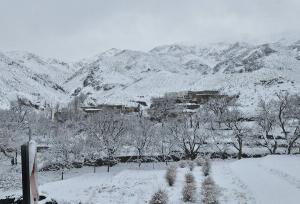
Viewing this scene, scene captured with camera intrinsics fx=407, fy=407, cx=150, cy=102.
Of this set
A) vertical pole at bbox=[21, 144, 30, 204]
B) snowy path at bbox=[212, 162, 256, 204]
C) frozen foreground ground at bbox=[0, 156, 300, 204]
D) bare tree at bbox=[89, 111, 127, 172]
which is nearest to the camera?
vertical pole at bbox=[21, 144, 30, 204]

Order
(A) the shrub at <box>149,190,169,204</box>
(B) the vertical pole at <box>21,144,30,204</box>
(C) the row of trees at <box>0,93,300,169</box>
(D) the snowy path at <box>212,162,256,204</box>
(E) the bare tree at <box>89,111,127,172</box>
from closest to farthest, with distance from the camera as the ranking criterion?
(B) the vertical pole at <box>21,144,30,204</box>, (A) the shrub at <box>149,190,169,204</box>, (D) the snowy path at <box>212,162,256,204</box>, (C) the row of trees at <box>0,93,300,169</box>, (E) the bare tree at <box>89,111,127,172</box>

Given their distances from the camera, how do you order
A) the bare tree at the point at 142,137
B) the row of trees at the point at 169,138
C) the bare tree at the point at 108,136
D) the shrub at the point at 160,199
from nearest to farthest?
1. the shrub at the point at 160,199
2. the row of trees at the point at 169,138
3. the bare tree at the point at 108,136
4. the bare tree at the point at 142,137

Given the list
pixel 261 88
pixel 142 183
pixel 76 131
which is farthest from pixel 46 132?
pixel 261 88

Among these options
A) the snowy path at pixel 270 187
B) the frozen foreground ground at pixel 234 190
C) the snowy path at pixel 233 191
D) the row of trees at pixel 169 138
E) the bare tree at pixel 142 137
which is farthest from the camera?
the bare tree at pixel 142 137

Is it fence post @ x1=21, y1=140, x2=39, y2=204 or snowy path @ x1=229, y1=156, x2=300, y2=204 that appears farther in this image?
snowy path @ x1=229, y1=156, x2=300, y2=204

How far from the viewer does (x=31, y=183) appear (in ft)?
15.1

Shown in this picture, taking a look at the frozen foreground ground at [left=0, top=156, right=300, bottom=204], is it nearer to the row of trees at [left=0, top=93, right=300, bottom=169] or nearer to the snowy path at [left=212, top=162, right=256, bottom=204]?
the snowy path at [left=212, top=162, right=256, bottom=204]

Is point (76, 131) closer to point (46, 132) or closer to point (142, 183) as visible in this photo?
point (46, 132)

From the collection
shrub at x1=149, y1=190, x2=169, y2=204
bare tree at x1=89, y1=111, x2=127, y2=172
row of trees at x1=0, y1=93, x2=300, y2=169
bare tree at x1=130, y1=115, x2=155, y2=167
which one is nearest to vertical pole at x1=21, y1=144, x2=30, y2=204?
shrub at x1=149, y1=190, x2=169, y2=204

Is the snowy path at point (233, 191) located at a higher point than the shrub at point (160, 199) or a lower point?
lower

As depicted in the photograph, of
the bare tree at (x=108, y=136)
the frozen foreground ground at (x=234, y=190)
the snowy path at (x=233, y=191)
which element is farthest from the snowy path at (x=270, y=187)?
the bare tree at (x=108, y=136)

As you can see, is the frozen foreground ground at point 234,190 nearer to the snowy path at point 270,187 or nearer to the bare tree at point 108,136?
the snowy path at point 270,187

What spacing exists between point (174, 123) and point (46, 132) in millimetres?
41306

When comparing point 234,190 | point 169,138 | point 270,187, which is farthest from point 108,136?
point 270,187
